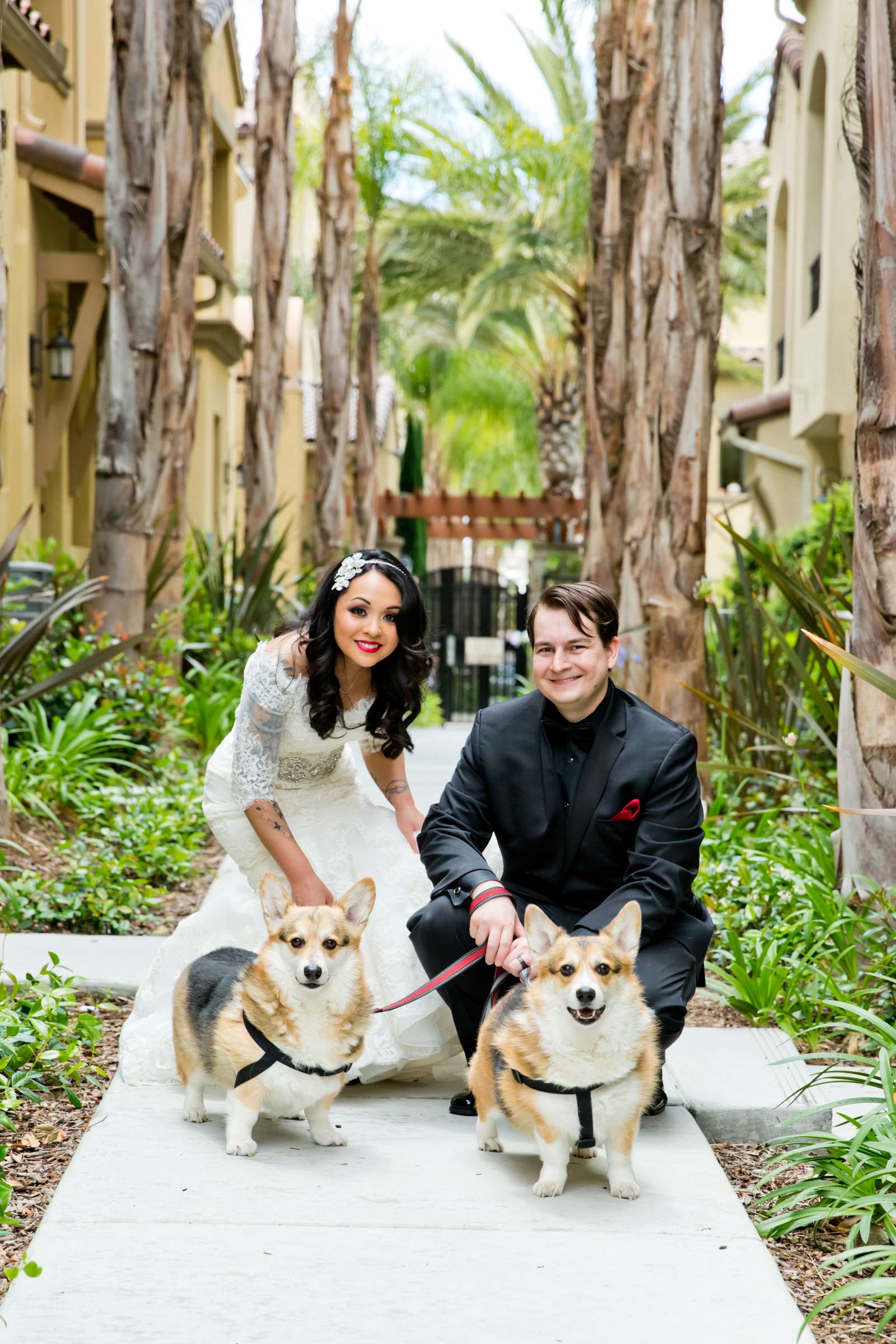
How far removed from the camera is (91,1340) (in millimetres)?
2578

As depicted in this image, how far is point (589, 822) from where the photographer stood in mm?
3914

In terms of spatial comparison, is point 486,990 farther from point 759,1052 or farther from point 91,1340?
point 91,1340

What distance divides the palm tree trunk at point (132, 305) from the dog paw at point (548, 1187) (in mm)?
6348

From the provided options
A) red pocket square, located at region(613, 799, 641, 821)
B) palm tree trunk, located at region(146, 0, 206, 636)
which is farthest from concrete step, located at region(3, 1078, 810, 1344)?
palm tree trunk, located at region(146, 0, 206, 636)

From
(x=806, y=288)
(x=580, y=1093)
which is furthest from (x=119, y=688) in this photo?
(x=806, y=288)

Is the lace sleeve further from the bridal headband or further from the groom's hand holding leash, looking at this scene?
the groom's hand holding leash

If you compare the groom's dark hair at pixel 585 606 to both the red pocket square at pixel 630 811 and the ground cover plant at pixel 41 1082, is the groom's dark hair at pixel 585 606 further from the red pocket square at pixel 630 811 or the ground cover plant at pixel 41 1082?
the ground cover plant at pixel 41 1082

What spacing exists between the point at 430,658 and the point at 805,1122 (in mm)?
1762

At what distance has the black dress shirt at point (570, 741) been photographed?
4.00 meters

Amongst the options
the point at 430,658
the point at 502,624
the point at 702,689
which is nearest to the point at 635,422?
the point at 702,689

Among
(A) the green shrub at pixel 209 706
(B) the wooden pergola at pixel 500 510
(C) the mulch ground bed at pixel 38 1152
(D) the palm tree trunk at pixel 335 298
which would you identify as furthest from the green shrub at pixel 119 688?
(B) the wooden pergola at pixel 500 510

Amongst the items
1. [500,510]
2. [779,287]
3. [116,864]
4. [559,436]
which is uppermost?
[779,287]

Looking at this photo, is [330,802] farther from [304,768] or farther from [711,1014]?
[711,1014]

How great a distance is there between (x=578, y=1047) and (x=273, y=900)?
84 centimetres
